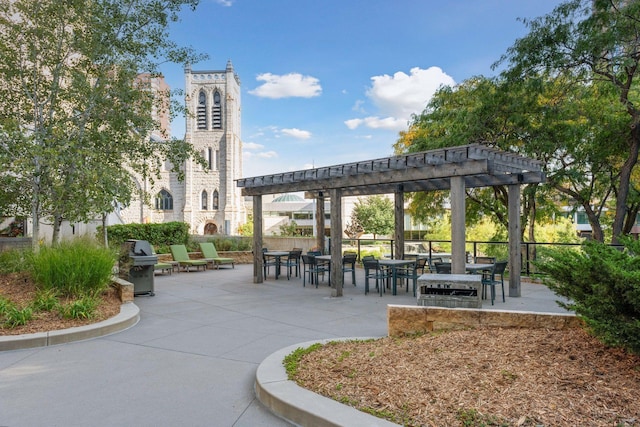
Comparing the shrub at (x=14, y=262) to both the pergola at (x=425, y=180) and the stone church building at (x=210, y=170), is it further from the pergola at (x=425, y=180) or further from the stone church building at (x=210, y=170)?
the stone church building at (x=210, y=170)

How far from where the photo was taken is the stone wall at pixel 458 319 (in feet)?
14.4

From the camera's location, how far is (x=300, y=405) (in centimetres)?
304

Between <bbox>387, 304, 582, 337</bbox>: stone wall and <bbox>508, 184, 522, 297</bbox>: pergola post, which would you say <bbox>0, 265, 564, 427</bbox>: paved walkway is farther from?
<bbox>387, 304, 582, 337</bbox>: stone wall

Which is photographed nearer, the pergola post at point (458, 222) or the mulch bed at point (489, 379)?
the mulch bed at point (489, 379)

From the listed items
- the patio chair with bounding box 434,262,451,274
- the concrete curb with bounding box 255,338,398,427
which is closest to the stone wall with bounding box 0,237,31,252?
the patio chair with bounding box 434,262,451,274

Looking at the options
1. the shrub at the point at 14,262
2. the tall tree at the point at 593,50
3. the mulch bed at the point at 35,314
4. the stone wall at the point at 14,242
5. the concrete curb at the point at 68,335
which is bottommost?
the concrete curb at the point at 68,335

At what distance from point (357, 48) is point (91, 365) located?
55.1 feet

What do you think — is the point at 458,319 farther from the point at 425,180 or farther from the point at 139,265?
the point at 139,265

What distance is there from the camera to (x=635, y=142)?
11.1 meters

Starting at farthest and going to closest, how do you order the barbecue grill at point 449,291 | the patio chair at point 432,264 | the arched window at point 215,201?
the arched window at point 215,201, the patio chair at point 432,264, the barbecue grill at point 449,291

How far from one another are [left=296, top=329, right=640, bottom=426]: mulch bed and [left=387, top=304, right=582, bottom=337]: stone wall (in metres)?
0.20

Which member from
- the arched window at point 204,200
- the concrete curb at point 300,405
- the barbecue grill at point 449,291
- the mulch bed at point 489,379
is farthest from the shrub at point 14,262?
the arched window at point 204,200

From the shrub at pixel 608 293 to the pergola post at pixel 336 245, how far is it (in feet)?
17.5

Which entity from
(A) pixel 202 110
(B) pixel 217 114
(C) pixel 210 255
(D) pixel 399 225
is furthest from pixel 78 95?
(A) pixel 202 110
